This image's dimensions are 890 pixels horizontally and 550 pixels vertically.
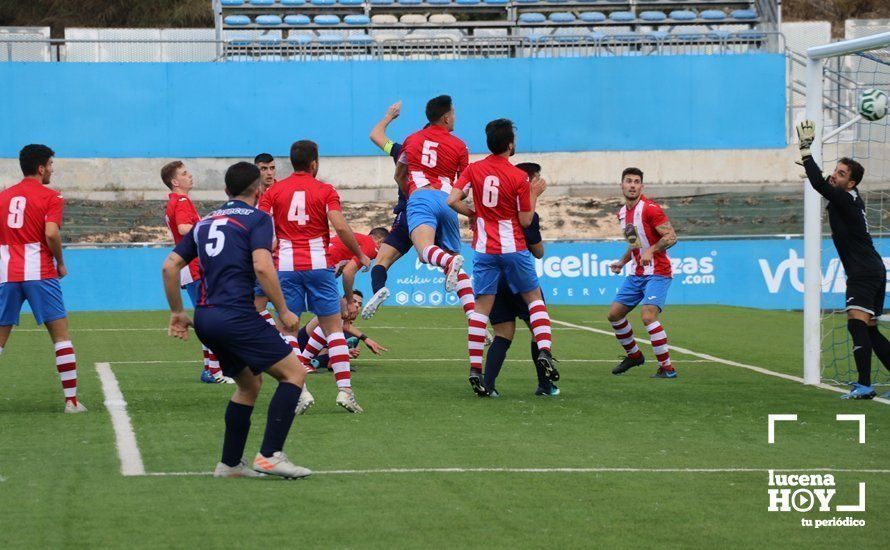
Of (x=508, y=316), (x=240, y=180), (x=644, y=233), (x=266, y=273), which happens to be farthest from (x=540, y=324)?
(x=266, y=273)

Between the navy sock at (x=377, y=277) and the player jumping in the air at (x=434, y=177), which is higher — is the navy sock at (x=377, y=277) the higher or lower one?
the lower one

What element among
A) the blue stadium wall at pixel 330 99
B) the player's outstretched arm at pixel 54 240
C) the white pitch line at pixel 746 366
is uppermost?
the blue stadium wall at pixel 330 99

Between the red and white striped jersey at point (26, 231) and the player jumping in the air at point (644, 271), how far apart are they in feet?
19.5

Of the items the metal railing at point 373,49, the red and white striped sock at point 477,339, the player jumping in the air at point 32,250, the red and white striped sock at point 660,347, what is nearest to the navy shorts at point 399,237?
the red and white striped sock at point 477,339

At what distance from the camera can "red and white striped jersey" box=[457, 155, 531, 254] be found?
1148cm

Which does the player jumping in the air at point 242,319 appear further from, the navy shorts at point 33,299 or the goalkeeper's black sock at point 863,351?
the goalkeeper's black sock at point 863,351

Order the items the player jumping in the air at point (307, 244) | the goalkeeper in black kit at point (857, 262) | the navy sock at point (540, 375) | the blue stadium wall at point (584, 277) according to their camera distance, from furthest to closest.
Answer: the blue stadium wall at point (584, 277), the goalkeeper in black kit at point (857, 262), the navy sock at point (540, 375), the player jumping in the air at point (307, 244)

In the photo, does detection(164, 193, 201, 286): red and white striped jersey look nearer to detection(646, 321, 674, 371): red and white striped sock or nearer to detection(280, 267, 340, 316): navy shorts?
detection(280, 267, 340, 316): navy shorts

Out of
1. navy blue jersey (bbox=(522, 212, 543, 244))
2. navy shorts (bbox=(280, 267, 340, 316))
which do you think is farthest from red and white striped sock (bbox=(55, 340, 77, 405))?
navy blue jersey (bbox=(522, 212, 543, 244))

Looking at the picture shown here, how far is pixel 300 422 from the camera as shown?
9945mm

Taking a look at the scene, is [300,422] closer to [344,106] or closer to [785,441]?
[785,441]

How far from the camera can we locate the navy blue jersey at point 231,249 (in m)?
7.41

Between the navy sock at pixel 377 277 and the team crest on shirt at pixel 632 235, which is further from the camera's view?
the team crest on shirt at pixel 632 235

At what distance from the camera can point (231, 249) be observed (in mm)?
7414
